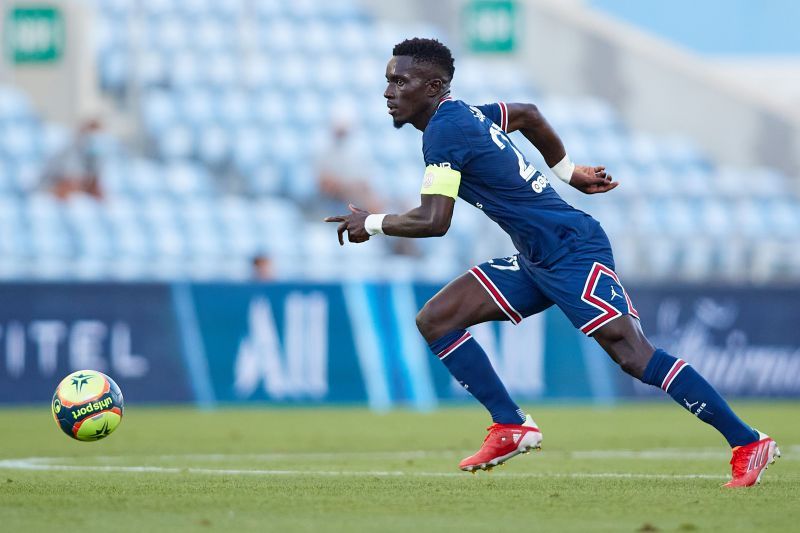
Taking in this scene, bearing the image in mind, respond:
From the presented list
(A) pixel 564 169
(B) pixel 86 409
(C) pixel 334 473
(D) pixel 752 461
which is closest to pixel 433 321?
(C) pixel 334 473

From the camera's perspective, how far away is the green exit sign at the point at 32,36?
784 inches

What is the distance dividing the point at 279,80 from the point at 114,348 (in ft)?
25.8

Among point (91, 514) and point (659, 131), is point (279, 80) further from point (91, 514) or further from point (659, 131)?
point (91, 514)

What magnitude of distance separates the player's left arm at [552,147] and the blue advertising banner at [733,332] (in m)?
8.22

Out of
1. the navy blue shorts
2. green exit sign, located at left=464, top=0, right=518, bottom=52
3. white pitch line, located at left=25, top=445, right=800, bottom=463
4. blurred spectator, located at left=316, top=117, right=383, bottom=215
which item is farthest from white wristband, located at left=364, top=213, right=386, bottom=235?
green exit sign, located at left=464, top=0, right=518, bottom=52

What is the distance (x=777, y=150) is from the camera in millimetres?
23312

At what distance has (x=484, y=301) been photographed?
24.6 feet

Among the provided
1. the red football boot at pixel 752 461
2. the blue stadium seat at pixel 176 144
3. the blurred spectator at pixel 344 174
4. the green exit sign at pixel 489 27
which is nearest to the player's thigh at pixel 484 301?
the red football boot at pixel 752 461

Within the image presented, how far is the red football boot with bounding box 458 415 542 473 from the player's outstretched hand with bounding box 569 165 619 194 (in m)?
1.35

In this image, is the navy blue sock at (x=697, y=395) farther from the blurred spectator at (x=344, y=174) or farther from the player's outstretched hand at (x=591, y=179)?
the blurred spectator at (x=344, y=174)

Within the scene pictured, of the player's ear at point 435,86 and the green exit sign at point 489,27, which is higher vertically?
the green exit sign at point 489,27

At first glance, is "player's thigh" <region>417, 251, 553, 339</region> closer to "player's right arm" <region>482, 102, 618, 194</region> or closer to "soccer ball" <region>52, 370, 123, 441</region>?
"player's right arm" <region>482, 102, 618, 194</region>

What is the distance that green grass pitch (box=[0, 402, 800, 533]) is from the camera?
18.6 ft

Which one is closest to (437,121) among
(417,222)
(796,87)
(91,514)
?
(417,222)
